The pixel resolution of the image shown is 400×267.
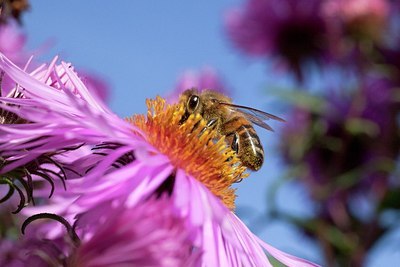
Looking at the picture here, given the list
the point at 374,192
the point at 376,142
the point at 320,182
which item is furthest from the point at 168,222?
the point at 320,182

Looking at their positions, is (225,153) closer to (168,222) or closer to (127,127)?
(127,127)

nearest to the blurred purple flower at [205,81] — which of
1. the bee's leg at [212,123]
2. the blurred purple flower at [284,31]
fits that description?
the blurred purple flower at [284,31]

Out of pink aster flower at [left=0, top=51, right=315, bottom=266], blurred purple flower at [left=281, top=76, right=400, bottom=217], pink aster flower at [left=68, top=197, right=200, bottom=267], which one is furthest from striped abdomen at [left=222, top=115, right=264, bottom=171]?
blurred purple flower at [left=281, top=76, right=400, bottom=217]

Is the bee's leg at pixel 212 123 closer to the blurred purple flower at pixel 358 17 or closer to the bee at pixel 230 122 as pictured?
the bee at pixel 230 122

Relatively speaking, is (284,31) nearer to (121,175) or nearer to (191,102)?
(191,102)

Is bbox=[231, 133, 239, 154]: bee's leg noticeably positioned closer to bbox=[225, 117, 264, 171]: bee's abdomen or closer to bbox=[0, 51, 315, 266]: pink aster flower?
bbox=[225, 117, 264, 171]: bee's abdomen
